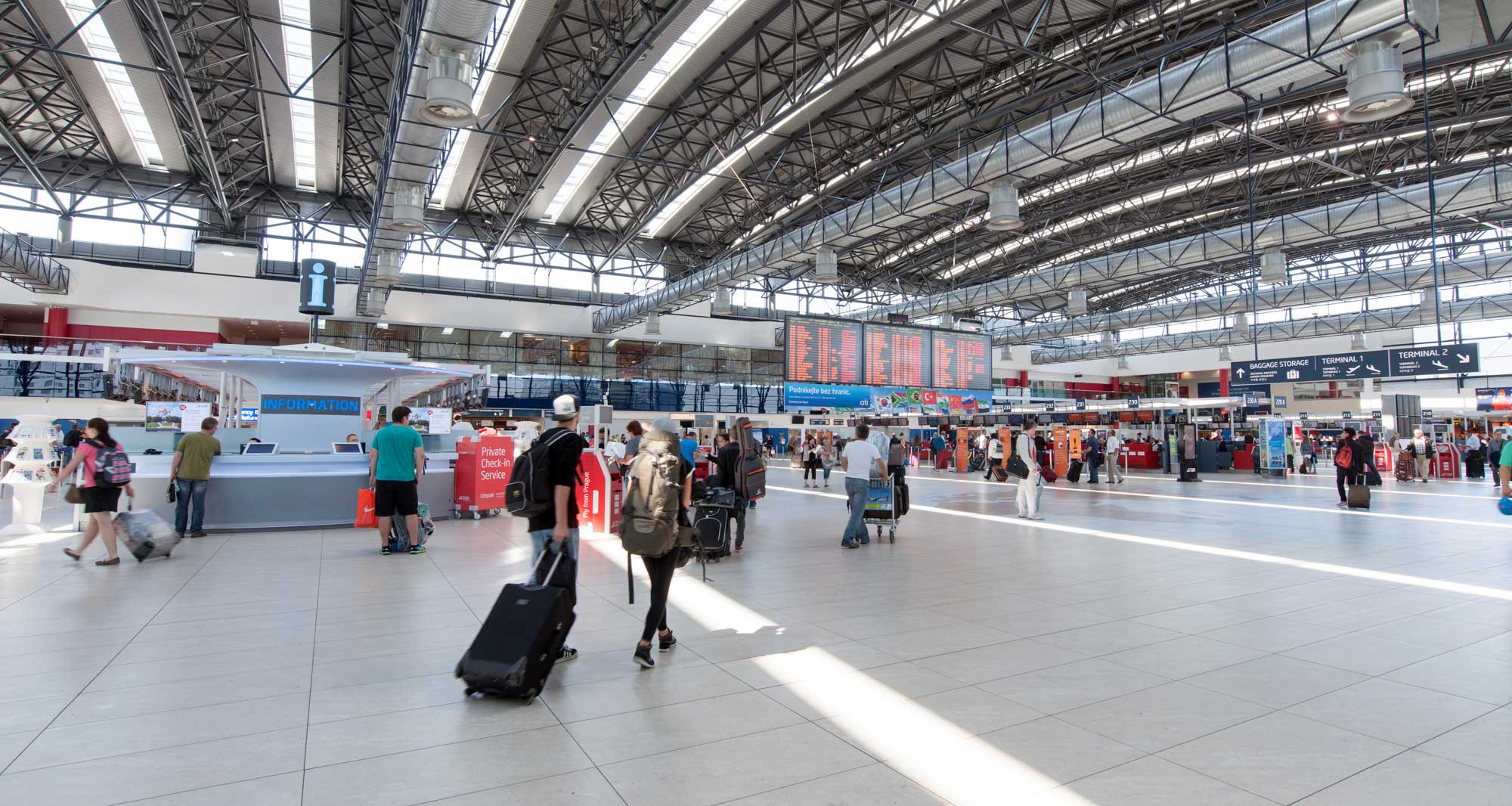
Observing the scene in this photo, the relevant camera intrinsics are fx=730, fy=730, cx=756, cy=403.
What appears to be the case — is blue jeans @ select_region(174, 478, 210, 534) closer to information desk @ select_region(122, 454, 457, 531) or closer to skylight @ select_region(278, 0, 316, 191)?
information desk @ select_region(122, 454, 457, 531)

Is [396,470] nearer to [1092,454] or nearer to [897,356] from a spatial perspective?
[897,356]

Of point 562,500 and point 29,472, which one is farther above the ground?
point 562,500

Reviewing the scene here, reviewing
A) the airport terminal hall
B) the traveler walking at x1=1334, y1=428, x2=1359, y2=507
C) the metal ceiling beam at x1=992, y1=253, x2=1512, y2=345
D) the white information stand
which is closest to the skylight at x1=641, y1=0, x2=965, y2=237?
the airport terminal hall

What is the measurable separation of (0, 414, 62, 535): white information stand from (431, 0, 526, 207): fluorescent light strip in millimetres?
7632

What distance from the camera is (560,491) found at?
402 cm

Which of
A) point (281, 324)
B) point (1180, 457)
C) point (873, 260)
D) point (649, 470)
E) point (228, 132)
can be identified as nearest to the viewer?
point (649, 470)

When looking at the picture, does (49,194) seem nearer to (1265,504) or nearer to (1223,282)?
(1265,504)

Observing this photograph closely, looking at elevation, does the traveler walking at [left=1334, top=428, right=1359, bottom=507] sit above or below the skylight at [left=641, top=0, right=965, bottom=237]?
below

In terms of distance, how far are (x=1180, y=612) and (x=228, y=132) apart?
80.8 ft

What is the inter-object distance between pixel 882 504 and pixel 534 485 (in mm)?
6052

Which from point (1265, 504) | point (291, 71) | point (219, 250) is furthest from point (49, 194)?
point (1265, 504)

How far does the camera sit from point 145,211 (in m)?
24.4

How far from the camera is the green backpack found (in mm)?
3963

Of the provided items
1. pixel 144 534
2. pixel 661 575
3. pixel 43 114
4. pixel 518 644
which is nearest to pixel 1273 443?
pixel 661 575
